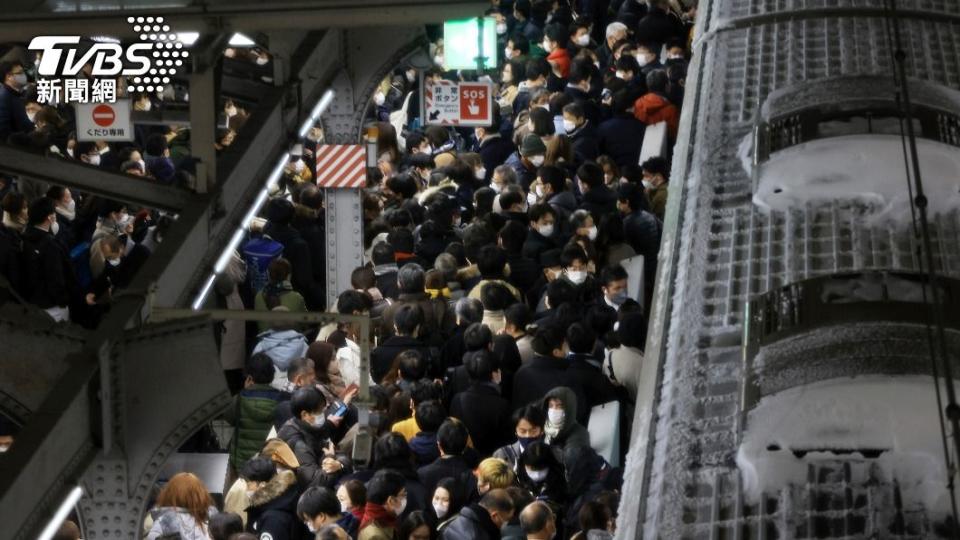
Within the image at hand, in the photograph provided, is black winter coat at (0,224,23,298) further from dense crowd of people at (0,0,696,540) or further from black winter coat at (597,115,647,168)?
black winter coat at (597,115,647,168)

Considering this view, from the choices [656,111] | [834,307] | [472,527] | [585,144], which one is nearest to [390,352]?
[472,527]

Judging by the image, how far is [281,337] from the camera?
13734 mm

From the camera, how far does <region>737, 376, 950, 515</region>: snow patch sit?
4469 mm

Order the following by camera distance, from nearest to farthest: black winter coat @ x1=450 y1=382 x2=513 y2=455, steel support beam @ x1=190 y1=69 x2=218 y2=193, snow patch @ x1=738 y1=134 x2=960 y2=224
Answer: snow patch @ x1=738 y1=134 x2=960 y2=224 → black winter coat @ x1=450 y1=382 x2=513 y2=455 → steel support beam @ x1=190 y1=69 x2=218 y2=193

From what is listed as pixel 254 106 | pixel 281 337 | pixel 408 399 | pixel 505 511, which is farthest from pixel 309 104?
pixel 505 511

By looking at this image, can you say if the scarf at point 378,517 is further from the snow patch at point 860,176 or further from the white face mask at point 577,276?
the snow patch at point 860,176

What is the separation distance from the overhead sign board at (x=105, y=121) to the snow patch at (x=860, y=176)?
11.2 meters

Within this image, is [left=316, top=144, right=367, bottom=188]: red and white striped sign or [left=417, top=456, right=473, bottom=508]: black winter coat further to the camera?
[left=316, top=144, right=367, bottom=188]: red and white striped sign

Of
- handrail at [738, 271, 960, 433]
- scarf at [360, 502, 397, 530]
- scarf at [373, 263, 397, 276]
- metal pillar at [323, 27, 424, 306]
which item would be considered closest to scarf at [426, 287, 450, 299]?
scarf at [373, 263, 397, 276]

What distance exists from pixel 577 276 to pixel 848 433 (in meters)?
7.96

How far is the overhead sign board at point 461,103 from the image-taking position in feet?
59.6

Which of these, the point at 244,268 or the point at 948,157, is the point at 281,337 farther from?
the point at 948,157

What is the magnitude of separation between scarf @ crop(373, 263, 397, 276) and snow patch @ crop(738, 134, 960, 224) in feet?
25.4

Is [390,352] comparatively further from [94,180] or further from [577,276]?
[94,180]
